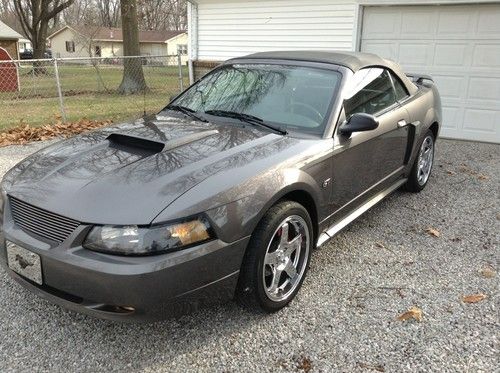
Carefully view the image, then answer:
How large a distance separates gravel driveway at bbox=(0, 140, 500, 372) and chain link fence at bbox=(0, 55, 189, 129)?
7.40 metres

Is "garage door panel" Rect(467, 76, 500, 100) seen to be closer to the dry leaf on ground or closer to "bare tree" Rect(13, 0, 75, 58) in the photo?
the dry leaf on ground

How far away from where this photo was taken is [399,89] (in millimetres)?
4688

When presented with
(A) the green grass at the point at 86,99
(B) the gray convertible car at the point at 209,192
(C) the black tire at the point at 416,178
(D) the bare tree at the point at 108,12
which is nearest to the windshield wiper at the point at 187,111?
(B) the gray convertible car at the point at 209,192

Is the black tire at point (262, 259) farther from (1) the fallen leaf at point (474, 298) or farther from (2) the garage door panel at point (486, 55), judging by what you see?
(2) the garage door panel at point (486, 55)

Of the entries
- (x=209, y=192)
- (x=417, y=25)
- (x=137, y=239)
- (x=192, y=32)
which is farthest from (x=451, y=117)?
(x=137, y=239)

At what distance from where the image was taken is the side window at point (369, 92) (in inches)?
146

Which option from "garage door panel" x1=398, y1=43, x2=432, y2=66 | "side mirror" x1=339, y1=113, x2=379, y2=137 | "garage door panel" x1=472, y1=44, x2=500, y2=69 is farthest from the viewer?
"garage door panel" x1=398, y1=43, x2=432, y2=66

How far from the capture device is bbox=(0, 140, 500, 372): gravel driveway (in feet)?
8.37

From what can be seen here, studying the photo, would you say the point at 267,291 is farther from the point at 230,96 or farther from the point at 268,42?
the point at 268,42

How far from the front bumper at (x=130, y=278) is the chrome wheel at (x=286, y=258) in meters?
0.42

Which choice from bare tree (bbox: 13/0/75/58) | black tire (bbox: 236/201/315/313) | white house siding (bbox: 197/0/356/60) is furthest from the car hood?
bare tree (bbox: 13/0/75/58)

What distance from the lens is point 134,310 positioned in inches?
92.7

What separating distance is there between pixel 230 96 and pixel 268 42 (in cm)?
706

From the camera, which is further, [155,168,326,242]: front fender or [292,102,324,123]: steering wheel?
[292,102,324,123]: steering wheel
